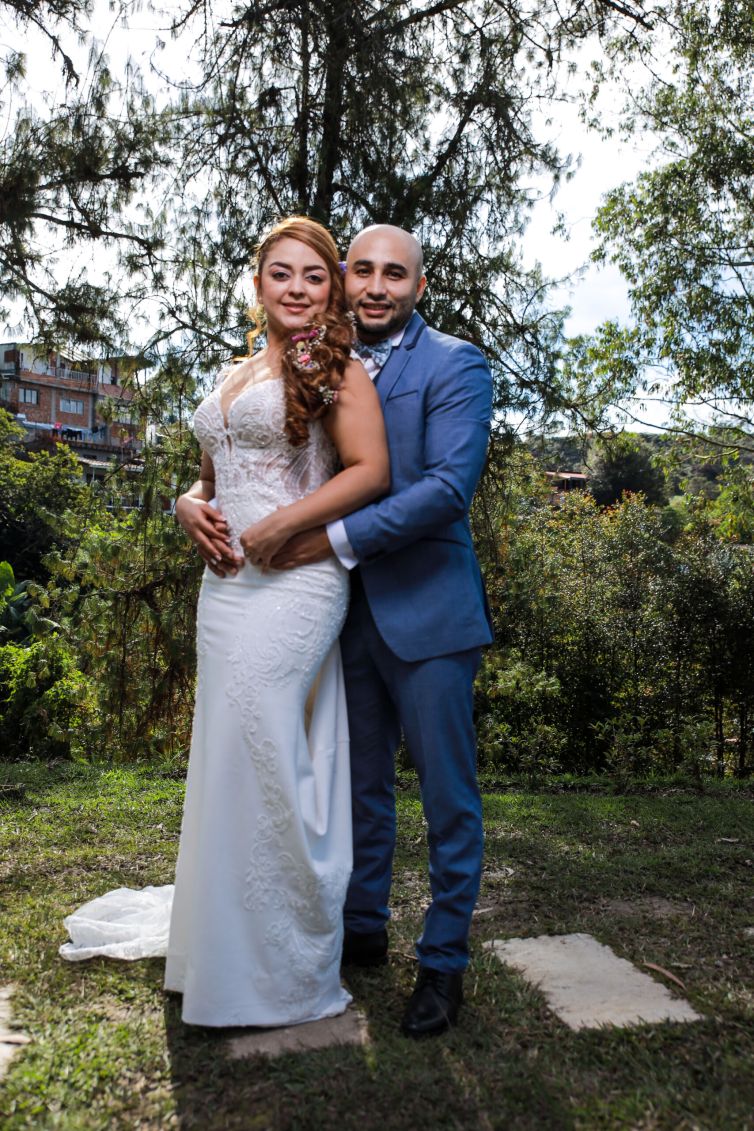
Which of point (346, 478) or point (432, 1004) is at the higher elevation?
point (346, 478)

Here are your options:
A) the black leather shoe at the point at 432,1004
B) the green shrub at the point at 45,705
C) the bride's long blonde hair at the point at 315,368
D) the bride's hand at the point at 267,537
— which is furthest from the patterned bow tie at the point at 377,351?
the green shrub at the point at 45,705

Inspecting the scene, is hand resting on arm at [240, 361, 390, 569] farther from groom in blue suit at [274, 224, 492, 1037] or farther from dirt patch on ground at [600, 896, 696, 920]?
dirt patch on ground at [600, 896, 696, 920]

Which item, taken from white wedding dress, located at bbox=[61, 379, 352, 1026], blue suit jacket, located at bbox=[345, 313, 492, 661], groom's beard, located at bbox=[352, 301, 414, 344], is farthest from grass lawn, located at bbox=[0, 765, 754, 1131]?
groom's beard, located at bbox=[352, 301, 414, 344]

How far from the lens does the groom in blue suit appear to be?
2.62 m

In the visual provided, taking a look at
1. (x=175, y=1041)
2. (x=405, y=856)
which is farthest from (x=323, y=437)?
(x=405, y=856)

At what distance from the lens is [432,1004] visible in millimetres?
2545

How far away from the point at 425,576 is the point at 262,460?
533 mm

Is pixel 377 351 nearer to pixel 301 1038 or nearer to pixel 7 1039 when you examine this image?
pixel 301 1038

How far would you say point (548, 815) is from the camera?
5.14 meters

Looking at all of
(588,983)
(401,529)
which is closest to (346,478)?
(401,529)

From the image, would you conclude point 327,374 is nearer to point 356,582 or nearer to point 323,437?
point 323,437

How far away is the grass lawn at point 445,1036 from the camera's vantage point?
7.02 feet

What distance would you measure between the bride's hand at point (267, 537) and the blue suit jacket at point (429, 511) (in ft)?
0.55

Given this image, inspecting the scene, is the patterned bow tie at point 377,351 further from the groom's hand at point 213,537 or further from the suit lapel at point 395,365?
the groom's hand at point 213,537
